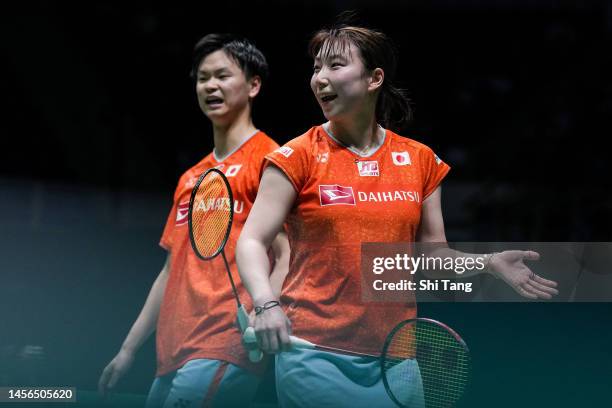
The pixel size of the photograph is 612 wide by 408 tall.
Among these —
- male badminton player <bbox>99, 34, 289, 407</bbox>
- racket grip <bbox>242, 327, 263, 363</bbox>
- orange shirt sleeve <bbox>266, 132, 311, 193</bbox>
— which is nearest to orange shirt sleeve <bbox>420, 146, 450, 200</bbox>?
orange shirt sleeve <bbox>266, 132, 311, 193</bbox>

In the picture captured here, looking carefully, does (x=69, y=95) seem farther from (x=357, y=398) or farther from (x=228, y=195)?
(x=357, y=398)

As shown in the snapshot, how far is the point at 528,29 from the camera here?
271 inches

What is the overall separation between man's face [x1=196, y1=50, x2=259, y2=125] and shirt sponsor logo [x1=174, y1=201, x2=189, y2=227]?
0.90 ft

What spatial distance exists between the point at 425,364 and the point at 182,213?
101cm

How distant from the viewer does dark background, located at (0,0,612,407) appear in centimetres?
350

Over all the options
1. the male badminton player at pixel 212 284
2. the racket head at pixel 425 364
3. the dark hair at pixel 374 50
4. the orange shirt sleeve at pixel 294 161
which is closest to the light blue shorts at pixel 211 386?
the male badminton player at pixel 212 284

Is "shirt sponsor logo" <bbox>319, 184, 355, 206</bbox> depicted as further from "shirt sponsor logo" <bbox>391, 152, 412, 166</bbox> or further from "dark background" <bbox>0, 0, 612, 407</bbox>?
"dark background" <bbox>0, 0, 612, 407</bbox>

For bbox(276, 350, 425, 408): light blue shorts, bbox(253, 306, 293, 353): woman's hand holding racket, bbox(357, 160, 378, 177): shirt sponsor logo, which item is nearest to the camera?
bbox(253, 306, 293, 353): woman's hand holding racket

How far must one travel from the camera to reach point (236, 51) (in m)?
3.01

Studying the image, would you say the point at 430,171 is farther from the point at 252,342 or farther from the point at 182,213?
the point at 182,213

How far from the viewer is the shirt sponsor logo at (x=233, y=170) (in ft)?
9.27

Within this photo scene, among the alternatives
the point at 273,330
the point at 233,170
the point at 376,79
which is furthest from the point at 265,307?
the point at 233,170

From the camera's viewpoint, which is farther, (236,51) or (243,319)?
(236,51)

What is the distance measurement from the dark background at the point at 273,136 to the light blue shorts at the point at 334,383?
2.02 feet
